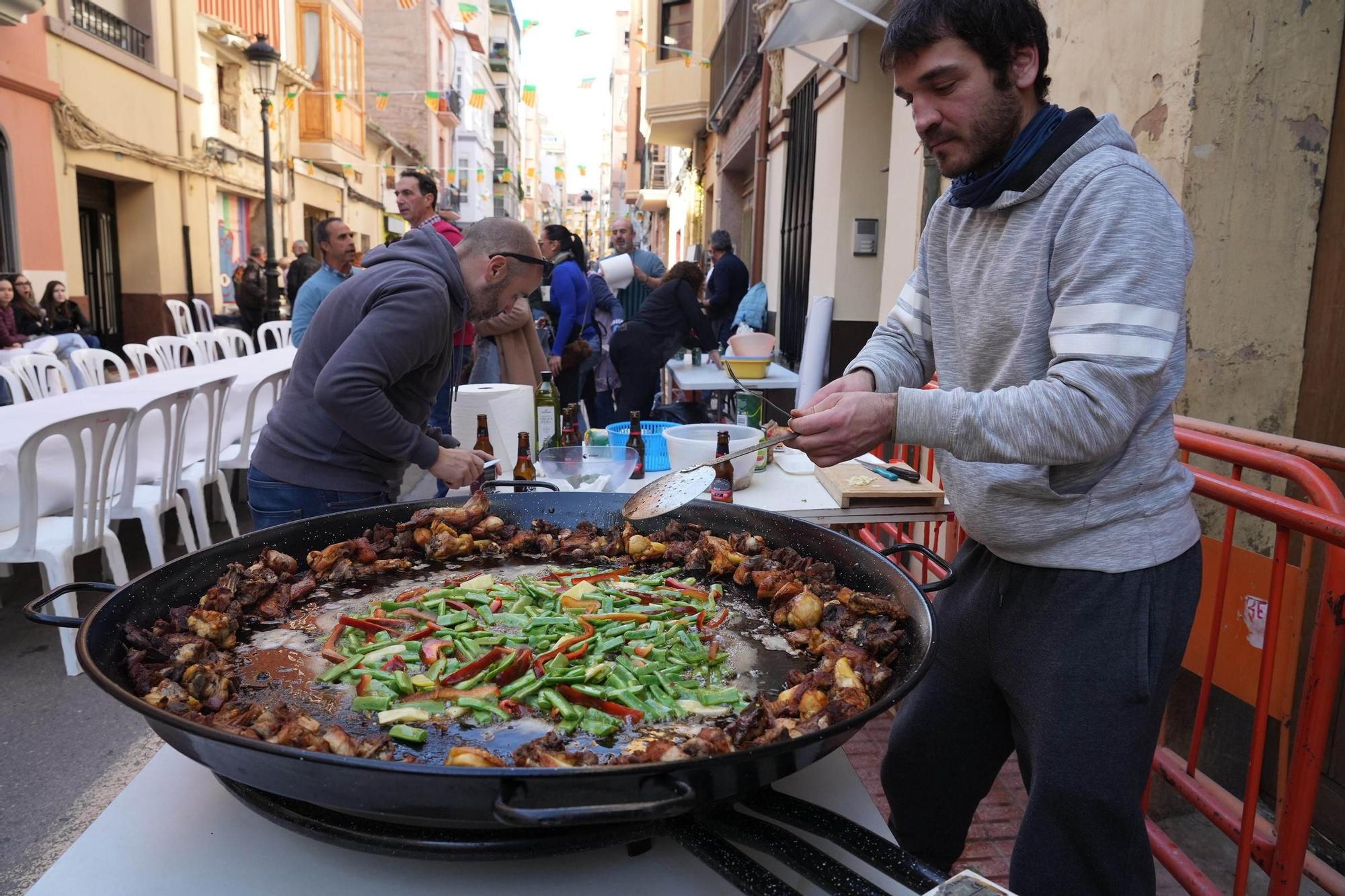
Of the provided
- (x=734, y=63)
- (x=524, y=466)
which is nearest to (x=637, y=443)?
(x=524, y=466)

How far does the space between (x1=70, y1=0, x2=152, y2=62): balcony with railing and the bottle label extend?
14.5 meters

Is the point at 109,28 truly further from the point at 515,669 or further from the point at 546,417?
the point at 515,669

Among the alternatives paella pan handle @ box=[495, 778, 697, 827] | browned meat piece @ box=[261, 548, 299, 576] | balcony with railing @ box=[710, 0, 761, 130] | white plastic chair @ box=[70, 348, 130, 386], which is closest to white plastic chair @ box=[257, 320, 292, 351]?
white plastic chair @ box=[70, 348, 130, 386]

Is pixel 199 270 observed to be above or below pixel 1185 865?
above

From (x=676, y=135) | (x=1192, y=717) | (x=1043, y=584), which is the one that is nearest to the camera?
(x=1043, y=584)

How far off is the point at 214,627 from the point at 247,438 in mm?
5503

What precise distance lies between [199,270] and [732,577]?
19.5 metres

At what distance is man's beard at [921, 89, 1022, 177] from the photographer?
Answer: 1698 mm

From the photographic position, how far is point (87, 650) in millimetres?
1451

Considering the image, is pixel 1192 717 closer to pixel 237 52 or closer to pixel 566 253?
pixel 566 253

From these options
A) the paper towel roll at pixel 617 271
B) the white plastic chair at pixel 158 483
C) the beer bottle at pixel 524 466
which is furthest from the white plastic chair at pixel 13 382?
the paper towel roll at pixel 617 271

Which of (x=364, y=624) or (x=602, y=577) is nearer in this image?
(x=364, y=624)

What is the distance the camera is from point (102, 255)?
16.7 meters

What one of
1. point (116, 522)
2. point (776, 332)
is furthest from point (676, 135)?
point (116, 522)
